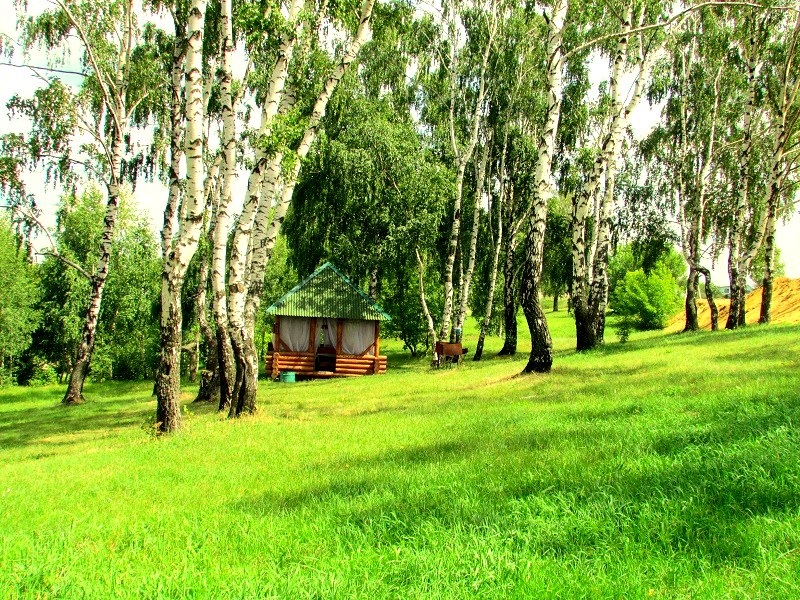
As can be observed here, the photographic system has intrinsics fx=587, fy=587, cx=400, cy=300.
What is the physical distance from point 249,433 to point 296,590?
21.6 ft

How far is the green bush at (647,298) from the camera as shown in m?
34.6

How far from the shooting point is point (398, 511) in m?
4.59

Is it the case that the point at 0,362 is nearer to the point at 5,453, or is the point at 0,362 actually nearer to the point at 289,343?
the point at 289,343

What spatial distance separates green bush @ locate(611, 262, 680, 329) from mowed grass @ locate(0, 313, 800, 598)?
26.2 metres

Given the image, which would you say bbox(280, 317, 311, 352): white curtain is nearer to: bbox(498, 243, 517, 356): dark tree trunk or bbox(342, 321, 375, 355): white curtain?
bbox(342, 321, 375, 355): white curtain

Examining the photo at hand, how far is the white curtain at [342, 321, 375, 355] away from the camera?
2822cm

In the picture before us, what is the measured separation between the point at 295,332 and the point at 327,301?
84.5 inches

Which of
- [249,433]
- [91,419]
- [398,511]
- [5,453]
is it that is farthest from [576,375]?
[91,419]

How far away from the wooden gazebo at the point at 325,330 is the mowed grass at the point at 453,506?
1771 cm

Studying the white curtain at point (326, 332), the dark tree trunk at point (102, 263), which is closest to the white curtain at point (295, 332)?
the white curtain at point (326, 332)

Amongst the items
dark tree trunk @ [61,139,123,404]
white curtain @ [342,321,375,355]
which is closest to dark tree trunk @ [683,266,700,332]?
white curtain @ [342,321,375,355]

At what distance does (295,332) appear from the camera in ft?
91.6

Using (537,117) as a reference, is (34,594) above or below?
below

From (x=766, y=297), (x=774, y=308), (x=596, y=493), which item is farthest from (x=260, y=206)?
(x=774, y=308)
